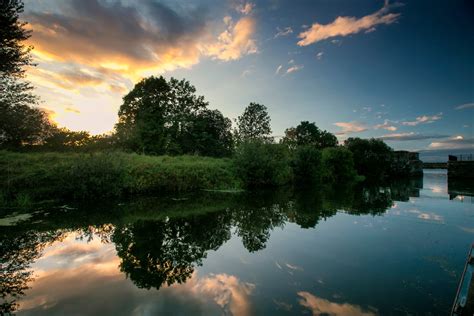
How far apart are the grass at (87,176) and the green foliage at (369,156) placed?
36.2m

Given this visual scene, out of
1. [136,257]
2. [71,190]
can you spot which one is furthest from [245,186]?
[136,257]

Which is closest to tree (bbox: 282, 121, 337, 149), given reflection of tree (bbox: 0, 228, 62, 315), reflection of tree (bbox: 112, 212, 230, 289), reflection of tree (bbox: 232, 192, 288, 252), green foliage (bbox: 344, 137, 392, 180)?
green foliage (bbox: 344, 137, 392, 180)

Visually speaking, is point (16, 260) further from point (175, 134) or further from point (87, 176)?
point (175, 134)

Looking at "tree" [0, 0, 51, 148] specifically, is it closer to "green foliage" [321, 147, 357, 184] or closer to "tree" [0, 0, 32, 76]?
"tree" [0, 0, 32, 76]

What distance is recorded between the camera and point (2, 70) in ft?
56.9

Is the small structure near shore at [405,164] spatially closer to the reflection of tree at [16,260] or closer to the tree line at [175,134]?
the tree line at [175,134]

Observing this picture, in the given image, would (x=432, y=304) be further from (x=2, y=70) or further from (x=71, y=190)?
(x=2, y=70)

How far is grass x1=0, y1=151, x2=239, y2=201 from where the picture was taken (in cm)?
1234

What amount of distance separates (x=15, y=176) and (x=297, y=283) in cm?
1480

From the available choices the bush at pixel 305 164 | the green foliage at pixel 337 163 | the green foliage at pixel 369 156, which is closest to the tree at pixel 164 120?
the bush at pixel 305 164

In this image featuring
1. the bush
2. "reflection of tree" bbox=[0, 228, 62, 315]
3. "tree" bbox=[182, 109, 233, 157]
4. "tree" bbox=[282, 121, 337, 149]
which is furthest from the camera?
"tree" bbox=[282, 121, 337, 149]

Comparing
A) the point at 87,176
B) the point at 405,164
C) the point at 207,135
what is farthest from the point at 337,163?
the point at 87,176

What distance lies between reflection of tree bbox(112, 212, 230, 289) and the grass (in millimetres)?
6820

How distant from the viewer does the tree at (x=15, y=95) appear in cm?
1638
